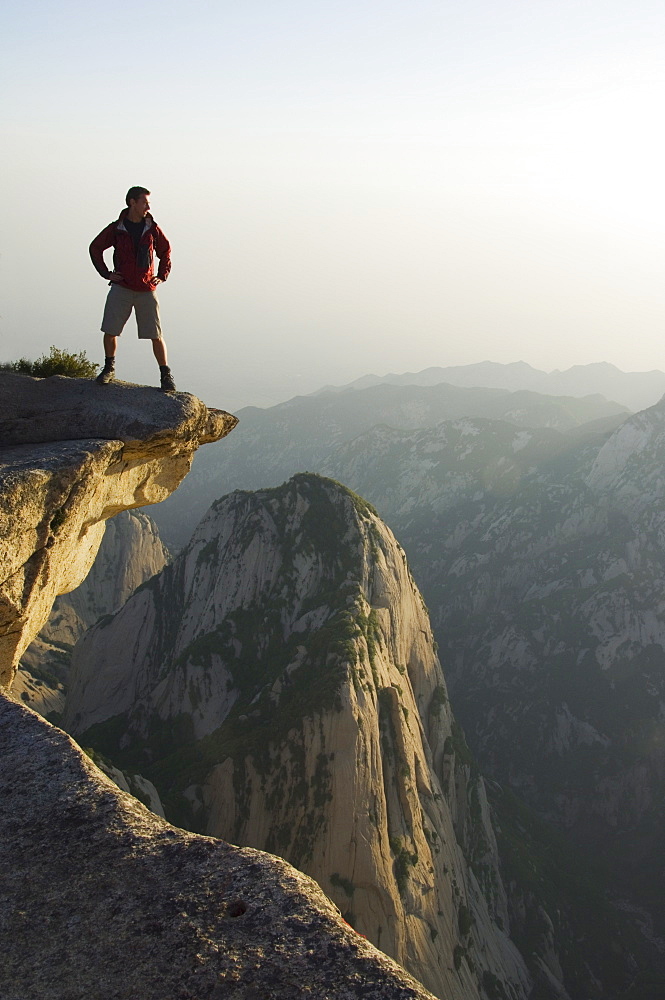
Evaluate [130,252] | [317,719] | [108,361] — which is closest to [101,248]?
[130,252]

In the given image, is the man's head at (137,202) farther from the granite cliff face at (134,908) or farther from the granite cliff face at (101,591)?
the granite cliff face at (101,591)

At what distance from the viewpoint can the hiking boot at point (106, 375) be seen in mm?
14047

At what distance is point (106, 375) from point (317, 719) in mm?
26452

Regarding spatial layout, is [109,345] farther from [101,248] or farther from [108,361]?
[101,248]

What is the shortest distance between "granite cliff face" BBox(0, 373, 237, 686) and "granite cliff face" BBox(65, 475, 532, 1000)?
954 inches

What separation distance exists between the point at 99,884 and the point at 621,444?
133 m

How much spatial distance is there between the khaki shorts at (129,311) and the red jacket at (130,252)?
19 cm

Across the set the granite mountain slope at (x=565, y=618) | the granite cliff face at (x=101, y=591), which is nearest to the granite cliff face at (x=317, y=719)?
the granite cliff face at (x=101, y=591)

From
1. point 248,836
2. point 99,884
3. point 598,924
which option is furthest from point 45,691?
point 99,884

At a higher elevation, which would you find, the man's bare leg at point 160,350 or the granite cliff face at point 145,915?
the man's bare leg at point 160,350

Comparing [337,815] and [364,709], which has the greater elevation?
[364,709]

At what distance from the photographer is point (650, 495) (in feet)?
359

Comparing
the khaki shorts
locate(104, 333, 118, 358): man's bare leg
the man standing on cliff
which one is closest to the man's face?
the man standing on cliff

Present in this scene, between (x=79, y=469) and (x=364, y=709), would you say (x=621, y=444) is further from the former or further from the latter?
(x=79, y=469)
